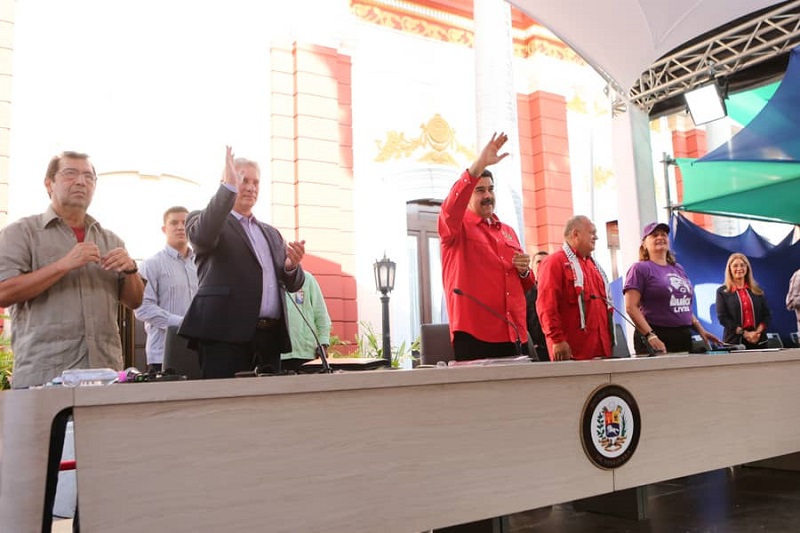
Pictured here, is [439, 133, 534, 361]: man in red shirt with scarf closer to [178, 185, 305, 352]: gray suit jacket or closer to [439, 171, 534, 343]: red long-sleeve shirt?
[439, 171, 534, 343]: red long-sleeve shirt

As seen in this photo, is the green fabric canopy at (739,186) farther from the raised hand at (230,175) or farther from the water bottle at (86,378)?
the water bottle at (86,378)

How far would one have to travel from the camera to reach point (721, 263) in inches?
250

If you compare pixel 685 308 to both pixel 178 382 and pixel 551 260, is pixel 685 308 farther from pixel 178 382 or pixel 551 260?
pixel 178 382

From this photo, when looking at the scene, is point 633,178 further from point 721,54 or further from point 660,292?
point 660,292

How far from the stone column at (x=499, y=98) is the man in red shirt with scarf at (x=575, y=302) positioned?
2.72 metres

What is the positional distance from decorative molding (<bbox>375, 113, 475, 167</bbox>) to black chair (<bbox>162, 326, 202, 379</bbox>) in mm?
4843

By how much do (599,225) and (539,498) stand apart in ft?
23.3

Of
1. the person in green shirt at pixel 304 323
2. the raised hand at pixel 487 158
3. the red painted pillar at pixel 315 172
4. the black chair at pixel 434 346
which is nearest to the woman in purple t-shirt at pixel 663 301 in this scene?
the black chair at pixel 434 346

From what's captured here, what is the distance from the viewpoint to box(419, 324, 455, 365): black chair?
10.1ft

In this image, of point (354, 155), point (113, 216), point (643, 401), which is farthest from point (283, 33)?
point (643, 401)

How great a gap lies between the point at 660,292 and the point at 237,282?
2.12m

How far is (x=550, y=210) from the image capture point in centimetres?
781

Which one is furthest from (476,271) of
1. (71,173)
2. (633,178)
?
(633,178)

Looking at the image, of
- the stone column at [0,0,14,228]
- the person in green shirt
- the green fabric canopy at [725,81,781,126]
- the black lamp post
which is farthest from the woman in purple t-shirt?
the stone column at [0,0,14,228]
